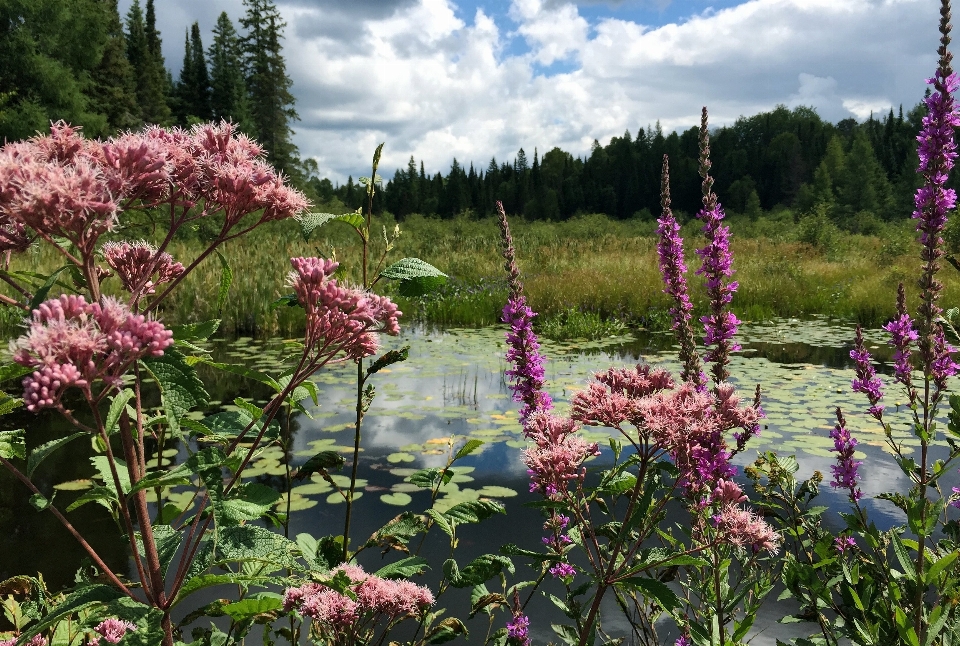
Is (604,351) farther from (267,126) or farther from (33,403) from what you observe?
(267,126)

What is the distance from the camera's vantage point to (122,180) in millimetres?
1044

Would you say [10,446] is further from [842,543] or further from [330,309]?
[842,543]

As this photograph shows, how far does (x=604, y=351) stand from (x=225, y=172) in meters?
8.30

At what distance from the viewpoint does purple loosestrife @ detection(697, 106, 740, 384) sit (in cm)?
225

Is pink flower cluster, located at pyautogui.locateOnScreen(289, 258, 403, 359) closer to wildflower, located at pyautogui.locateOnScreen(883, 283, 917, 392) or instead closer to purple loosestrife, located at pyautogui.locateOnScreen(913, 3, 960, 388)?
purple loosestrife, located at pyautogui.locateOnScreen(913, 3, 960, 388)

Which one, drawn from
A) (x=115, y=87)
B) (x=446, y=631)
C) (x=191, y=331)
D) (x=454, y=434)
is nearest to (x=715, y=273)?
(x=446, y=631)

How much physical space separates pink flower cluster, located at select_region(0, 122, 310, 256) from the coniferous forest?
184mm

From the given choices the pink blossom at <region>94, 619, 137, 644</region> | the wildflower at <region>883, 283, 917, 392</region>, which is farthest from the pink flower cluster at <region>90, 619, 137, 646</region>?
the wildflower at <region>883, 283, 917, 392</region>

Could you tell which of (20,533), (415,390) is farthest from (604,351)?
(20,533)

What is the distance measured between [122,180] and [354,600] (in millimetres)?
1006

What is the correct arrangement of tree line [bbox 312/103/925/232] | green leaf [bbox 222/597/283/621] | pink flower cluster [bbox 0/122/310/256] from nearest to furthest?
1. pink flower cluster [bbox 0/122/310/256]
2. green leaf [bbox 222/597/283/621]
3. tree line [bbox 312/103/925/232]

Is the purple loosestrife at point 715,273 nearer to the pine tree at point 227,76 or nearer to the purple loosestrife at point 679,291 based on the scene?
the purple loosestrife at point 679,291

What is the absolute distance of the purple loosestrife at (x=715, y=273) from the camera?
7.37 ft

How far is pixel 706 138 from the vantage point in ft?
7.77
